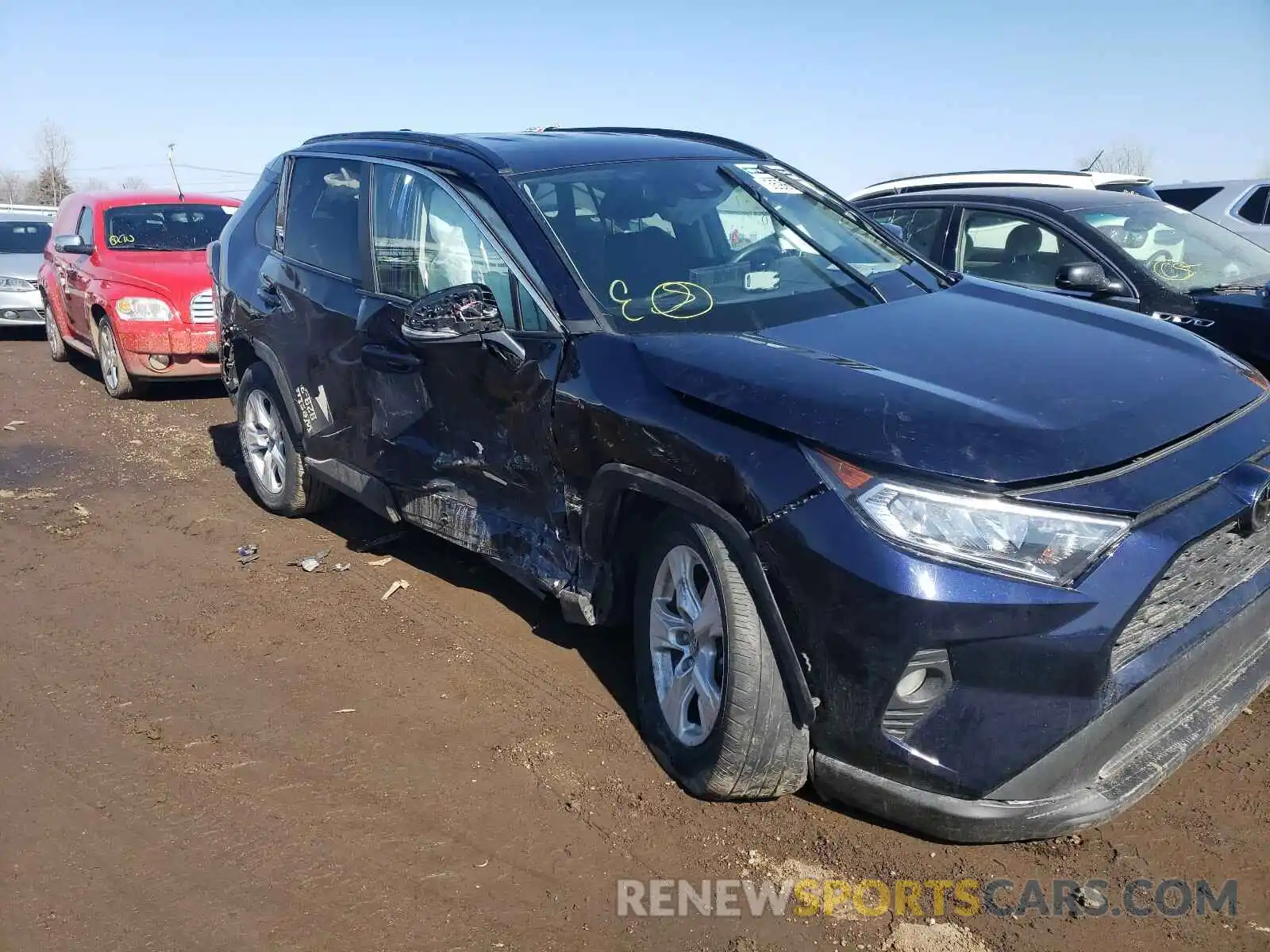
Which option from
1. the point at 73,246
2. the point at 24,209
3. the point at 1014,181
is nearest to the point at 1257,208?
the point at 1014,181

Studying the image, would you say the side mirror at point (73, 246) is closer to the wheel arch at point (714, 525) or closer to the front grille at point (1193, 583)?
the wheel arch at point (714, 525)

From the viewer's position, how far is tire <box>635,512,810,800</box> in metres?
2.88

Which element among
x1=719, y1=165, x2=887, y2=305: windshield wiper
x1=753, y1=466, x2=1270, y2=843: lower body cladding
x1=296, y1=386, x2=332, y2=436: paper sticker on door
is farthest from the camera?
x1=296, y1=386, x2=332, y2=436: paper sticker on door

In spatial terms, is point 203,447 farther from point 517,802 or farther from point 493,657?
point 517,802

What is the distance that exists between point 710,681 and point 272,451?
3.67 m

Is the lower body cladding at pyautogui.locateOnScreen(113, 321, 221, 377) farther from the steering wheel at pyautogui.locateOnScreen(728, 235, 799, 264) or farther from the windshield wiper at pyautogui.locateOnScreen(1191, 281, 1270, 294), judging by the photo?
the windshield wiper at pyautogui.locateOnScreen(1191, 281, 1270, 294)

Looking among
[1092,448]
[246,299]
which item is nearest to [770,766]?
[1092,448]

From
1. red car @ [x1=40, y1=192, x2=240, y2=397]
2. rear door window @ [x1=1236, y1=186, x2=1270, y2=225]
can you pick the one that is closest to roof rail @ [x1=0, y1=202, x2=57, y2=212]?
red car @ [x1=40, y1=192, x2=240, y2=397]

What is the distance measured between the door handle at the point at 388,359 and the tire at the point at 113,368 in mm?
5687

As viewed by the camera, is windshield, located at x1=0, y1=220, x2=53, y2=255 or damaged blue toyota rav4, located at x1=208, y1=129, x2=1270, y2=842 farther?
windshield, located at x1=0, y1=220, x2=53, y2=255

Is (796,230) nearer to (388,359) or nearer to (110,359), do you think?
(388,359)

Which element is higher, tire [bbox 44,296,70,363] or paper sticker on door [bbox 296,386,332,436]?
paper sticker on door [bbox 296,386,332,436]

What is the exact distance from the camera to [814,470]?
8.84 feet

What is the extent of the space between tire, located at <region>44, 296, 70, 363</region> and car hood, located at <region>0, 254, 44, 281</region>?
1.95 metres
